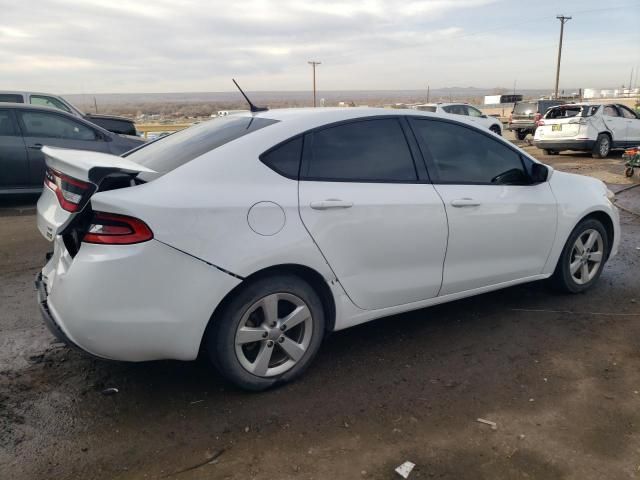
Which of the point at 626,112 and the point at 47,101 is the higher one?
the point at 47,101

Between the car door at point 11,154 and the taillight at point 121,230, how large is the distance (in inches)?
258

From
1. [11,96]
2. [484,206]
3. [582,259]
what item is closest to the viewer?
[484,206]

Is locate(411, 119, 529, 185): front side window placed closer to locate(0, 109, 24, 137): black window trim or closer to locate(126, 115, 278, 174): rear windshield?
locate(126, 115, 278, 174): rear windshield

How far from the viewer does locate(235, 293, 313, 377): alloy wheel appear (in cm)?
→ 294

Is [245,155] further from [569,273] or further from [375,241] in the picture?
[569,273]

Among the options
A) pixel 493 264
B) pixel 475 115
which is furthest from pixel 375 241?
pixel 475 115

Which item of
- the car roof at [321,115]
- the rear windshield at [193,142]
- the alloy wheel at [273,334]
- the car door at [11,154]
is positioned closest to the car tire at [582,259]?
the car roof at [321,115]

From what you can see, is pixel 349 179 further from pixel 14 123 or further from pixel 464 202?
pixel 14 123

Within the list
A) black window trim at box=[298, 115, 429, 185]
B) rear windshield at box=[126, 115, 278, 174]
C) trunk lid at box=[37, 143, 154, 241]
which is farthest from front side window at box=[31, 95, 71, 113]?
black window trim at box=[298, 115, 429, 185]

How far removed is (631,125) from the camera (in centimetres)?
1597

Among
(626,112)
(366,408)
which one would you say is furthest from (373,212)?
(626,112)

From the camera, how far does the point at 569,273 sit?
4539 millimetres

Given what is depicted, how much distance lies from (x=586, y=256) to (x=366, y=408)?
9.04 feet

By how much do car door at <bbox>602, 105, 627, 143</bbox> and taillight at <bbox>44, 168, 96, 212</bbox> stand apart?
1585 cm
